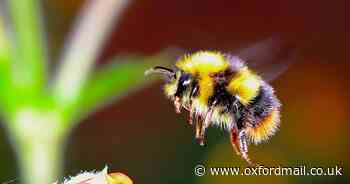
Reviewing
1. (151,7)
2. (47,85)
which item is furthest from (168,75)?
(47,85)

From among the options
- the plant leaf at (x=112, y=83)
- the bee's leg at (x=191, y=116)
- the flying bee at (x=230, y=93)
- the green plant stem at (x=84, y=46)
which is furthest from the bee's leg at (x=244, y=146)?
the green plant stem at (x=84, y=46)

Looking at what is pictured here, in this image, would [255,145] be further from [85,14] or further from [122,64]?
[85,14]

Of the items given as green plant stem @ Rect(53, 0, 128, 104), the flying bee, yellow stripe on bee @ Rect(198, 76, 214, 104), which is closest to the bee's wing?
the flying bee

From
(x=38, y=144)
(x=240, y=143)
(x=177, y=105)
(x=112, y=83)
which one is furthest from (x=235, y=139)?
(x=38, y=144)

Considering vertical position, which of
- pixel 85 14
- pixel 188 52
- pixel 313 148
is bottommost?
pixel 313 148

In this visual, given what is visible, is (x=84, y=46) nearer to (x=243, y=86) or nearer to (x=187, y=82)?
(x=187, y=82)
